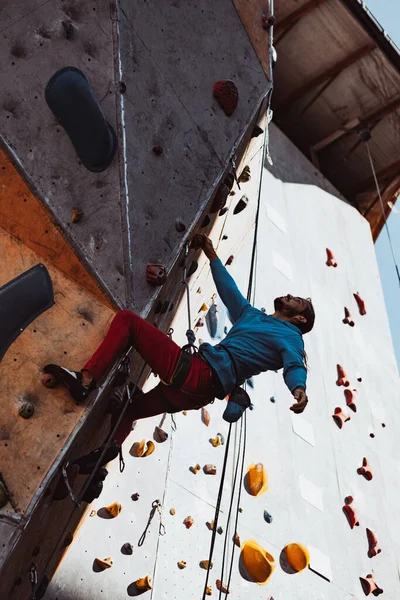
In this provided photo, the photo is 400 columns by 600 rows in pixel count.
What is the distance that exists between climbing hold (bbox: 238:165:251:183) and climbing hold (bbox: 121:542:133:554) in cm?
205

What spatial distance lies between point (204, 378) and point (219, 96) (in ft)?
5.04

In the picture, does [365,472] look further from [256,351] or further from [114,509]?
[256,351]

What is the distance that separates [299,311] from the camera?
360cm

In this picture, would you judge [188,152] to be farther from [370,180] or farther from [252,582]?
[370,180]

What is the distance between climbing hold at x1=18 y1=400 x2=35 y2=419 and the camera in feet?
9.08

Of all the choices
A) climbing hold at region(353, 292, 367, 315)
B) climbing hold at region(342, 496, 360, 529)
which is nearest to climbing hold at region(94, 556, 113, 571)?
climbing hold at region(342, 496, 360, 529)

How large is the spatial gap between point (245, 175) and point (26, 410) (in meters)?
2.17

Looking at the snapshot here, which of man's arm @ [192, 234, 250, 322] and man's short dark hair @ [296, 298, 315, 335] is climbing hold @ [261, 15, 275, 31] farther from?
man's short dark hair @ [296, 298, 315, 335]

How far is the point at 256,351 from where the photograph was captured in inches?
131

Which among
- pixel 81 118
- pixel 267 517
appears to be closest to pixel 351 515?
pixel 267 517

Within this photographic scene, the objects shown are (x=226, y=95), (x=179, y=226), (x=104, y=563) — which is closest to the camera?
(x=179, y=226)

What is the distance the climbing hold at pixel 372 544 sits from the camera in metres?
6.37

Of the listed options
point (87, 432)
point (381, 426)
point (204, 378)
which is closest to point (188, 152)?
point (204, 378)

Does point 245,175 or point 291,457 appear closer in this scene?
point 245,175
